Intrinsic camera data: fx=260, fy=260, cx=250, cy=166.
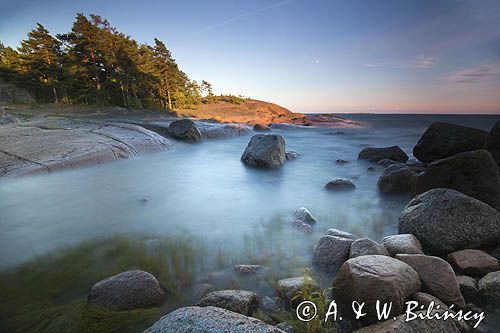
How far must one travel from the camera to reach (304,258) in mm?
3721

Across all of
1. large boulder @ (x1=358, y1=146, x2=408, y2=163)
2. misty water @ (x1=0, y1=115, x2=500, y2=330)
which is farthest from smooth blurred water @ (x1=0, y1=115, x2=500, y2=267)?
large boulder @ (x1=358, y1=146, x2=408, y2=163)

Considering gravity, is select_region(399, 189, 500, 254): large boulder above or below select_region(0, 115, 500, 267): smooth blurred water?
above

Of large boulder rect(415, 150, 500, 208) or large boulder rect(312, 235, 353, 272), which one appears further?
large boulder rect(415, 150, 500, 208)

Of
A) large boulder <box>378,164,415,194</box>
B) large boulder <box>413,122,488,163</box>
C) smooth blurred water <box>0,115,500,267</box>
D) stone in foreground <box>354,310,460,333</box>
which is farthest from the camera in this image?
large boulder <box>413,122,488,163</box>

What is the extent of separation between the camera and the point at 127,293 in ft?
9.20

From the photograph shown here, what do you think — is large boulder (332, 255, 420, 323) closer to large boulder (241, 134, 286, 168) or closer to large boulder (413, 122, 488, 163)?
large boulder (413, 122, 488, 163)

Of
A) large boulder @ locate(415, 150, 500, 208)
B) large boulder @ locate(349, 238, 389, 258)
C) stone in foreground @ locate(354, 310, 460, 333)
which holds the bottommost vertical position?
stone in foreground @ locate(354, 310, 460, 333)

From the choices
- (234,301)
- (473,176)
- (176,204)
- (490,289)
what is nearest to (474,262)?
(490,289)

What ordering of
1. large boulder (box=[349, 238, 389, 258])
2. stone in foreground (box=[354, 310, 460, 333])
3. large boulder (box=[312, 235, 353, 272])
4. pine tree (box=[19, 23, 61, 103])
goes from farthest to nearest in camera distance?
pine tree (box=[19, 23, 61, 103]) < large boulder (box=[312, 235, 353, 272]) < large boulder (box=[349, 238, 389, 258]) < stone in foreground (box=[354, 310, 460, 333])

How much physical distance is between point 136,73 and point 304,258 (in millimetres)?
32951

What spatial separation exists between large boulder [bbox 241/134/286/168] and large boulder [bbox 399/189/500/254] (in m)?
6.47

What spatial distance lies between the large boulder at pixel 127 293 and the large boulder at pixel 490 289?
3.39 metres

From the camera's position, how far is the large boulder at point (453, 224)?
3.38 meters

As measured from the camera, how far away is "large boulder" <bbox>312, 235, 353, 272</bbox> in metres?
3.38
